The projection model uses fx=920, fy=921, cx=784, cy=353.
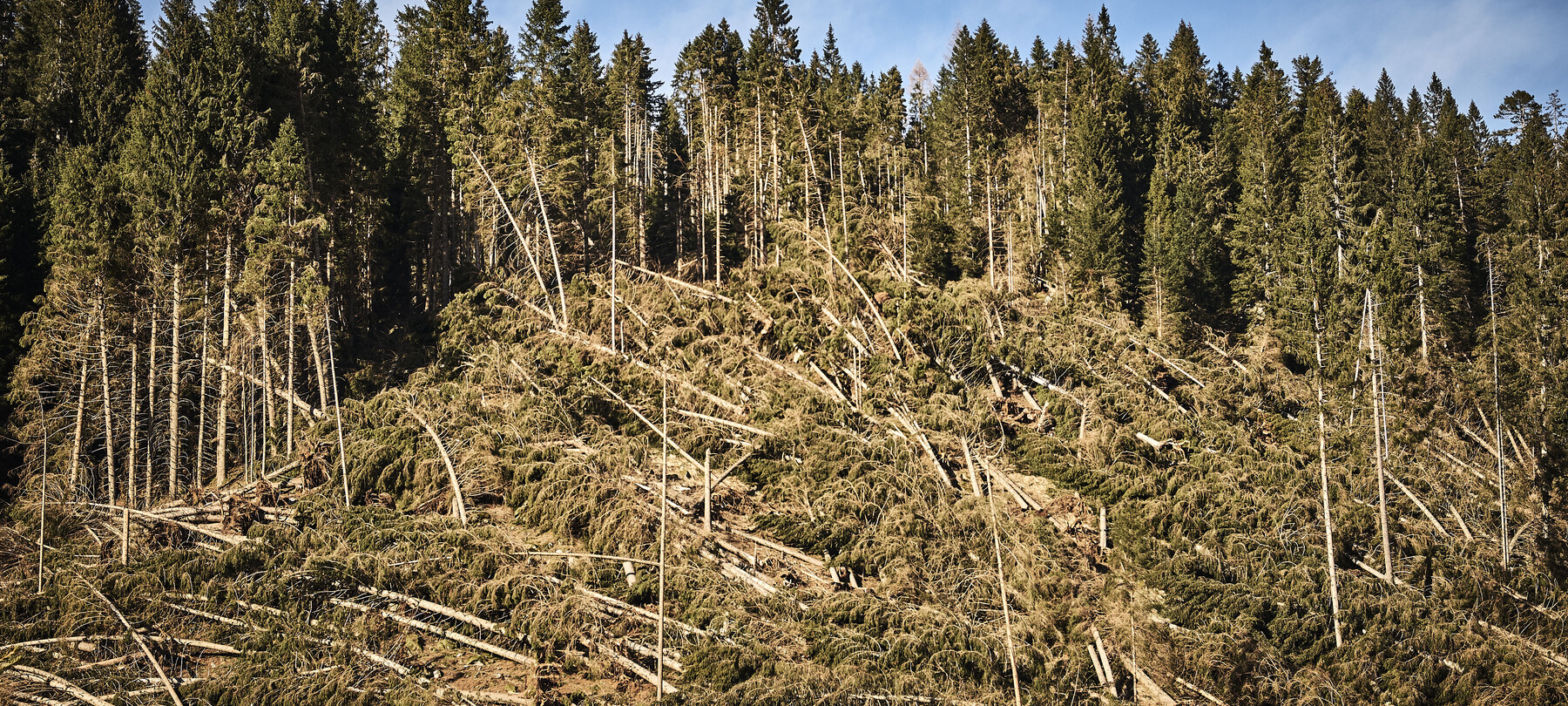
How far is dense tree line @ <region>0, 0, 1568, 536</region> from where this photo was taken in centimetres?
2389

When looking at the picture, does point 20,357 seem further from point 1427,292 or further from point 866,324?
point 1427,292

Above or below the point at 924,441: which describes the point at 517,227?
above

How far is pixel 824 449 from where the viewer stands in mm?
21797

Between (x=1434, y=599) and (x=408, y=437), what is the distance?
23530 millimetres

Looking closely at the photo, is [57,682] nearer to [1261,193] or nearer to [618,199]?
[618,199]

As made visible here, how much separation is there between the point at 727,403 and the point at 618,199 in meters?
11.6

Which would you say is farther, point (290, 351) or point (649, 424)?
point (290, 351)

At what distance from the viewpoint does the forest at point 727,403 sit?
16734mm

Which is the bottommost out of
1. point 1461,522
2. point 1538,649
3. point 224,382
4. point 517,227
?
point 1538,649

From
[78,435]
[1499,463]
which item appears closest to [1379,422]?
[1499,463]

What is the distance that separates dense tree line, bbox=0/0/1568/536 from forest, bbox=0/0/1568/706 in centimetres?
23

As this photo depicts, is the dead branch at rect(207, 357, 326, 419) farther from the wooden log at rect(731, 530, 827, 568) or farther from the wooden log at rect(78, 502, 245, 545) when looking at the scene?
the wooden log at rect(731, 530, 827, 568)

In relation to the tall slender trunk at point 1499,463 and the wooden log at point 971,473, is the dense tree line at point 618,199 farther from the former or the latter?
the wooden log at point 971,473

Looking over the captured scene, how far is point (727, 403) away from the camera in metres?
24.8
